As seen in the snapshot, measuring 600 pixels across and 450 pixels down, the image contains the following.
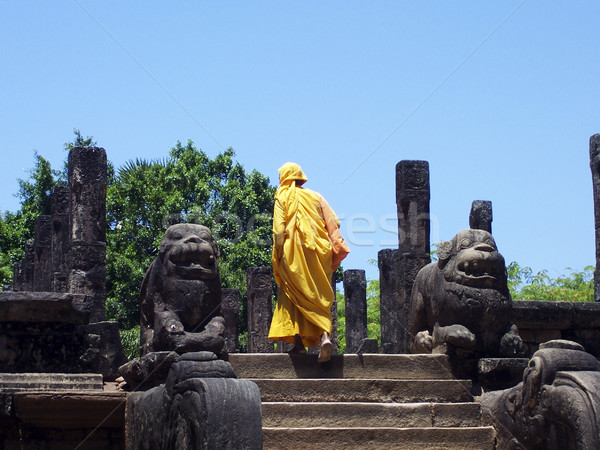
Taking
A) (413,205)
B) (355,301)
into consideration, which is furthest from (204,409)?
(355,301)

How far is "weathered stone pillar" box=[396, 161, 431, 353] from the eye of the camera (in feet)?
44.5

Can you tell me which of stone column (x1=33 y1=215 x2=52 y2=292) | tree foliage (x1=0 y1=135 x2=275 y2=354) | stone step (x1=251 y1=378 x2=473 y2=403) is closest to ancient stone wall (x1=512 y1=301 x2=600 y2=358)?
stone step (x1=251 y1=378 x2=473 y2=403)

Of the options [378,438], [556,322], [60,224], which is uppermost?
[60,224]

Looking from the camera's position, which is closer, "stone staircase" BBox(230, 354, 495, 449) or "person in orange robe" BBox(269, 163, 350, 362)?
"stone staircase" BBox(230, 354, 495, 449)

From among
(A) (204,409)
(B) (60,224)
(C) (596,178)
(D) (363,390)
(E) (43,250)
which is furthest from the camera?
(E) (43,250)

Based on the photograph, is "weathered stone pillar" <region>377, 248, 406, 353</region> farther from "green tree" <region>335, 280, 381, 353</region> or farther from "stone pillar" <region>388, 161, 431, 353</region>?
"green tree" <region>335, 280, 381, 353</region>

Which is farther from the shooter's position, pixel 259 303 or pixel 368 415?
pixel 259 303

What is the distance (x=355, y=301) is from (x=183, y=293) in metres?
13.6

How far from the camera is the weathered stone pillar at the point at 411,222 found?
534 inches

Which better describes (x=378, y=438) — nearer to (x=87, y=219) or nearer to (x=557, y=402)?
(x=557, y=402)

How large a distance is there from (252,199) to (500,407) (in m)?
22.2

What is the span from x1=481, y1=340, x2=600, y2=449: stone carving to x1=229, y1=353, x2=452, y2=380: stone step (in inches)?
48.2

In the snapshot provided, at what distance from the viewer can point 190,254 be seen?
24.0ft

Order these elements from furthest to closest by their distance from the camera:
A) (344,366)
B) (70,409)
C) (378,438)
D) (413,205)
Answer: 1. (413,205)
2. (344,366)
3. (378,438)
4. (70,409)
